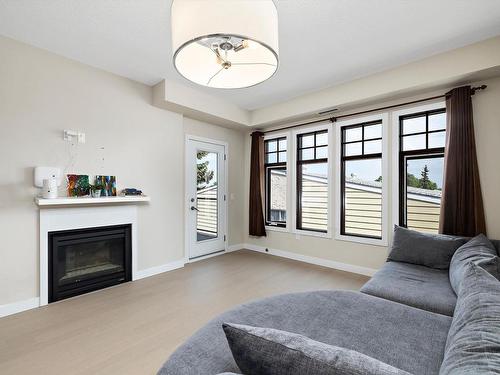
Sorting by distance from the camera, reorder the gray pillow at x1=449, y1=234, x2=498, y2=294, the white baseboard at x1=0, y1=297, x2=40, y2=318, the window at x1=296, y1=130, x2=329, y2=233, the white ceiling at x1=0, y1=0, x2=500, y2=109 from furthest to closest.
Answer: the window at x1=296, y1=130, x2=329, y2=233 → the white baseboard at x1=0, y1=297, x2=40, y2=318 → the white ceiling at x1=0, y1=0, x2=500, y2=109 → the gray pillow at x1=449, y1=234, x2=498, y2=294

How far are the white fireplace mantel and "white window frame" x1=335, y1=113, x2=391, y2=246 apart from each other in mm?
2959

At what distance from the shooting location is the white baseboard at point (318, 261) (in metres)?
3.73

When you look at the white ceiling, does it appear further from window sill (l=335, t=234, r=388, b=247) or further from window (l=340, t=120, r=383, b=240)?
window sill (l=335, t=234, r=388, b=247)

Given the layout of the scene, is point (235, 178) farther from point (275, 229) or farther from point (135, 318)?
point (135, 318)

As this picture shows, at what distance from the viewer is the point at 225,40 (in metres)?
1.40

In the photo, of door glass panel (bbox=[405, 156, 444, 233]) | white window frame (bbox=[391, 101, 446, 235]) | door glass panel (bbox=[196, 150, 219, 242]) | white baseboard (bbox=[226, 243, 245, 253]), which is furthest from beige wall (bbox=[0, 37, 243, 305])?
door glass panel (bbox=[405, 156, 444, 233])

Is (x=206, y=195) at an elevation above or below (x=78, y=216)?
above

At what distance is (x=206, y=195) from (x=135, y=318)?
2505mm

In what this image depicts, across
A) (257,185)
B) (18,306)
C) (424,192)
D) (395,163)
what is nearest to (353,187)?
(395,163)

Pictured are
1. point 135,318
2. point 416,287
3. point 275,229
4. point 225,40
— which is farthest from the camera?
point 275,229

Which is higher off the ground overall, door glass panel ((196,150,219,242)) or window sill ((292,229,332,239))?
door glass panel ((196,150,219,242))

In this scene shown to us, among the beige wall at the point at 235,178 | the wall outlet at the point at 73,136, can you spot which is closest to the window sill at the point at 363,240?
the beige wall at the point at 235,178

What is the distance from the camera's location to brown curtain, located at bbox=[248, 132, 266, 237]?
16.2 feet

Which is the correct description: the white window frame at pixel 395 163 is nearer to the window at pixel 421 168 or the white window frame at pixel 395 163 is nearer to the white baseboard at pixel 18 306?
the window at pixel 421 168
